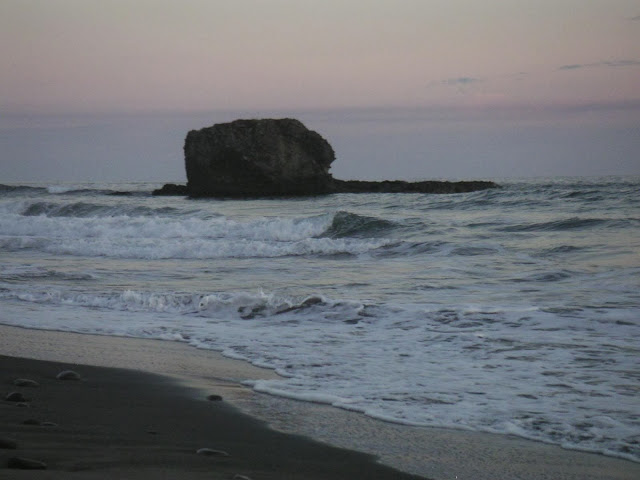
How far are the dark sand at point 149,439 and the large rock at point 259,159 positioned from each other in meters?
42.7

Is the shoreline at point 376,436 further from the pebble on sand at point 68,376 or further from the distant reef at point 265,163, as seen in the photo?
the distant reef at point 265,163

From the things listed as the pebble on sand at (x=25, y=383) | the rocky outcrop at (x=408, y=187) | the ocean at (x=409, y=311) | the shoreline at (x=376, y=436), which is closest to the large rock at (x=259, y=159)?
the rocky outcrop at (x=408, y=187)

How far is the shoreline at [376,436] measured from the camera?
3.50 meters

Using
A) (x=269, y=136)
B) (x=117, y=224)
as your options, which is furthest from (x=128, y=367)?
(x=269, y=136)

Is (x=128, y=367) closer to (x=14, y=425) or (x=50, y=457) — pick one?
(x=14, y=425)

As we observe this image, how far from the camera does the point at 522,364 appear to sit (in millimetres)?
5715

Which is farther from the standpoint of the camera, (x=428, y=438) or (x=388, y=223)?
(x=388, y=223)

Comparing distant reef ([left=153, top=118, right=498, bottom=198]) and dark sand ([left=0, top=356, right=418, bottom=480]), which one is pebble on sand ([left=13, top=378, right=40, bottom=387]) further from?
distant reef ([left=153, top=118, right=498, bottom=198])

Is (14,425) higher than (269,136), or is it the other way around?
(269,136)

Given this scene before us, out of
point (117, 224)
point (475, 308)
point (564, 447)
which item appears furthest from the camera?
point (117, 224)

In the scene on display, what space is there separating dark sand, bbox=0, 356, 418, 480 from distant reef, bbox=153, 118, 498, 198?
42.3m

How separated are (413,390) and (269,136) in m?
43.9

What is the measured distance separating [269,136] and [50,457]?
45822 millimetres

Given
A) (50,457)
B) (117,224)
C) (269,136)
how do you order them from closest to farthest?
(50,457) < (117,224) < (269,136)
